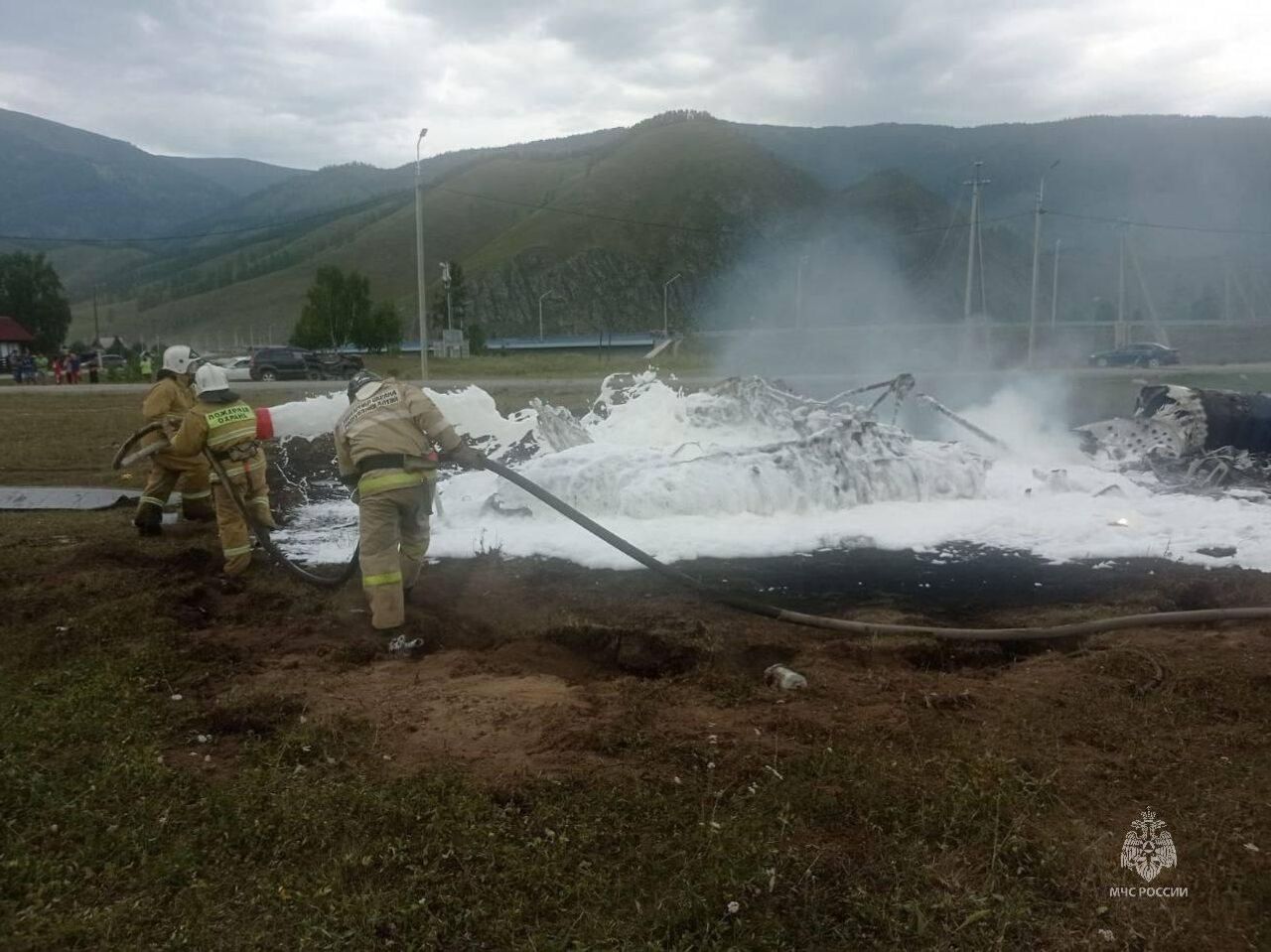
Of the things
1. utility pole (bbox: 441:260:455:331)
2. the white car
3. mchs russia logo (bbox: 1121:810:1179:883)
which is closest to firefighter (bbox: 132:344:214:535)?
mchs russia logo (bbox: 1121:810:1179:883)

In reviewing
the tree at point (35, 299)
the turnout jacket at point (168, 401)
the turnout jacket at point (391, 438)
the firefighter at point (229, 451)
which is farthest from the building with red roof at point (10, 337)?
the turnout jacket at point (391, 438)

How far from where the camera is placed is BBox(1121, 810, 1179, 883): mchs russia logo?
3.05 meters

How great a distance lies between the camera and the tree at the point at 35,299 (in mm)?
74188

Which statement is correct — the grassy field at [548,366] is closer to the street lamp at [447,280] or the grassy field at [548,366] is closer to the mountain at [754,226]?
the street lamp at [447,280]

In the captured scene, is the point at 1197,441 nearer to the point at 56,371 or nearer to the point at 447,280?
the point at 56,371

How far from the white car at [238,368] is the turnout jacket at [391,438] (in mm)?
35163

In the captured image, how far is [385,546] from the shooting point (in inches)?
227

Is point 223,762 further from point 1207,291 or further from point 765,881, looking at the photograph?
point 1207,291

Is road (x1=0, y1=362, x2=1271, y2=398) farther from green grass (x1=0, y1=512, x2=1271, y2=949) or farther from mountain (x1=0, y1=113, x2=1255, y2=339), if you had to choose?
mountain (x1=0, y1=113, x2=1255, y2=339)

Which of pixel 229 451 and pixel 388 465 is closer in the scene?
pixel 388 465

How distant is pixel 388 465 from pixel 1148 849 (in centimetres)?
448

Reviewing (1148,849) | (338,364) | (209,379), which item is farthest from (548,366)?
(1148,849)

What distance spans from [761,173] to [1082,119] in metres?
65.2

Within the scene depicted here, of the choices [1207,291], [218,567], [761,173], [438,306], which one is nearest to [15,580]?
[218,567]
